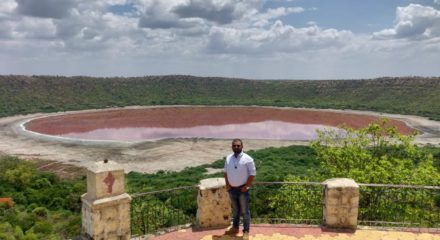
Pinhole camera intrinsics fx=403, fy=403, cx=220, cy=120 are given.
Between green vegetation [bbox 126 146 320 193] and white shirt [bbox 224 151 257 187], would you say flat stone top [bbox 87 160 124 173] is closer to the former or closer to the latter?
white shirt [bbox 224 151 257 187]

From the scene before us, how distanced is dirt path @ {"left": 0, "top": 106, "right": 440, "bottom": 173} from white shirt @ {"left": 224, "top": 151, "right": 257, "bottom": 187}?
97.2 feet

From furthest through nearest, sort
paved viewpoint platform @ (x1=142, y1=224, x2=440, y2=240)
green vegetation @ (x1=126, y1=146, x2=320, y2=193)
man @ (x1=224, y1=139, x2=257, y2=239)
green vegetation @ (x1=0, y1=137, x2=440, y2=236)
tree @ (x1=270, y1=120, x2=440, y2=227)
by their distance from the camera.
Answer: green vegetation @ (x1=126, y1=146, x2=320, y2=193) → green vegetation @ (x1=0, y1=137, x2=440, y2=236) → tree @ (x1=270, y1=120, x2=440, y2=227) → paved viewpoint platform @ (x1=142, y1=224, x2=440, y2=240) → man @ (x1=224, y1=139, x2=257, y2=239)

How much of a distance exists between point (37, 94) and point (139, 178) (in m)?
90.3

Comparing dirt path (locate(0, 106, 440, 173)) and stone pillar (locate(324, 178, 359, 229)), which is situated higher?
stone pillar (locate(324, 178, 359, 229))

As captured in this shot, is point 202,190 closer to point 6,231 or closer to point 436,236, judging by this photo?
point 436,236

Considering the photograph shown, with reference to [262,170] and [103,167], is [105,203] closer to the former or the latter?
[103,167]

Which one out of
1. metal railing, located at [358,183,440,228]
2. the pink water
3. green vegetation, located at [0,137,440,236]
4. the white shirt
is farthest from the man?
the pink water

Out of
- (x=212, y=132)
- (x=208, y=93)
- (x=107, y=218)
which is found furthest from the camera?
(x=208, y=93)

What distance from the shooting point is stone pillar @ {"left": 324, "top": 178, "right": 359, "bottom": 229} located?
979cm

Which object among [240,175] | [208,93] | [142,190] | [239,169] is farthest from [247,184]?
[208,93]

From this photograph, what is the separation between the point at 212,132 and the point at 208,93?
244ft

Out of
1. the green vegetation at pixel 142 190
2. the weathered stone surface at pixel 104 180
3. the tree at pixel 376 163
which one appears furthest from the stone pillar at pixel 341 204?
the tree at pixel 376 163

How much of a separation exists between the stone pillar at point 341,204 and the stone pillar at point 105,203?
481cm

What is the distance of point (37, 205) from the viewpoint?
26.5 metres
